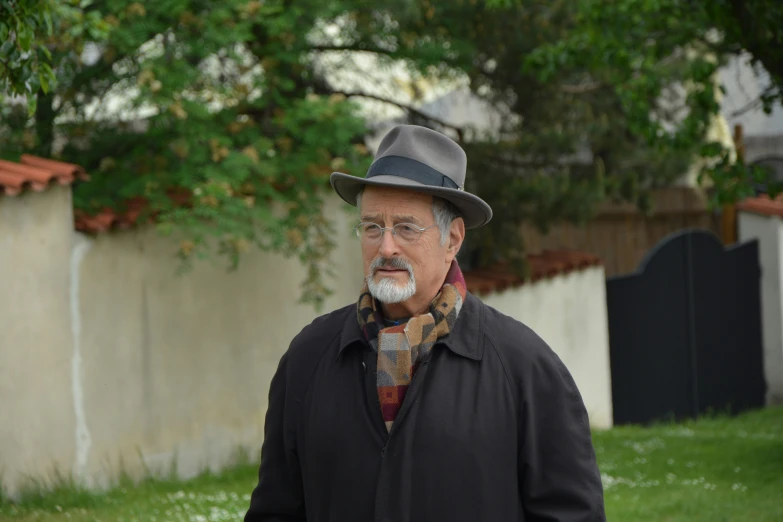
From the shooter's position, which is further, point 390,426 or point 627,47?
point 627,47

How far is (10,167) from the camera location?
22.8ft

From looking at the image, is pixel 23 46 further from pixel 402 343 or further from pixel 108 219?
pixel 108 219

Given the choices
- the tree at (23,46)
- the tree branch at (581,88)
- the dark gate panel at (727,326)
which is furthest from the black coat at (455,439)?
the dark gate panel at (727,326)

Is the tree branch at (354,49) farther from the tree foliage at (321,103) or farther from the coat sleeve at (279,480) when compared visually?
the coat sleeve at (279,480)

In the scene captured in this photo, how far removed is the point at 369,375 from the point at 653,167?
8134mm

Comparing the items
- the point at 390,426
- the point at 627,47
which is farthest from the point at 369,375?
the point at 627,47

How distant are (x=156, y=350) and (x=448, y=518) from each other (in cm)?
560

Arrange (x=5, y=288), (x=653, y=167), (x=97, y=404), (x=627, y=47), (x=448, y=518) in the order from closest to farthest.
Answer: (x=448, y=518) < (x=5, y=288) < (x=97, y=404) < (x=627, y=47) < (x=653, y=167)

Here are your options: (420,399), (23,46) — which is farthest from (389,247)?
(23,46)

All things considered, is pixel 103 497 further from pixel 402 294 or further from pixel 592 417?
pixel 592 417

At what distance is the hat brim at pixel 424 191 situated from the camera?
279cm

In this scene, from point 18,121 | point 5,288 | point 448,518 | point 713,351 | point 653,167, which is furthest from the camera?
point 713,351

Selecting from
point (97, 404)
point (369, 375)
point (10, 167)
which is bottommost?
point (97, 404)

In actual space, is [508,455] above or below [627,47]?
below
